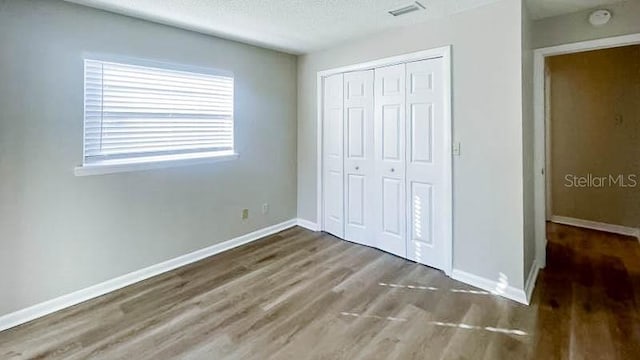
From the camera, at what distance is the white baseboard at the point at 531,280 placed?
2.71 metres

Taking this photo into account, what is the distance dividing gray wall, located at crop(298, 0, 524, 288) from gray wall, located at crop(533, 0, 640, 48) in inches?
31.6

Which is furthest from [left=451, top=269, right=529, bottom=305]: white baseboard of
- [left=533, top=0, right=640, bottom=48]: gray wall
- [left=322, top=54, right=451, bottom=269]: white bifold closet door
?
[left=533, top=0, right=640, bottom=48]: gray wall

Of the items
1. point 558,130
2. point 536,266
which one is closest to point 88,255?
point 536,266

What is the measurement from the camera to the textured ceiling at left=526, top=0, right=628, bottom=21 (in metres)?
2.76

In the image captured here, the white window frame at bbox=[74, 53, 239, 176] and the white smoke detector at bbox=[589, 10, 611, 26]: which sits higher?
the white smoke detector at bbox=[589, 10, 611, 26]

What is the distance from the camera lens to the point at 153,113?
321 cm

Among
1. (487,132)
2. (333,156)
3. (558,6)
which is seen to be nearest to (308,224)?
(333,156)

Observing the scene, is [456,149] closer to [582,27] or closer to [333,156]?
[582,27]

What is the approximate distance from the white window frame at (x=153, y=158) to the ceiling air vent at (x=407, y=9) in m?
1.86

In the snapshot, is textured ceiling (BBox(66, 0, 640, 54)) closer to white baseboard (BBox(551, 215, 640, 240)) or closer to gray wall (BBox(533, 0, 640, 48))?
gray wall (BBox(533, 0, 640, 48))

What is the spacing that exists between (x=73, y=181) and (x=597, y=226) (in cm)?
591

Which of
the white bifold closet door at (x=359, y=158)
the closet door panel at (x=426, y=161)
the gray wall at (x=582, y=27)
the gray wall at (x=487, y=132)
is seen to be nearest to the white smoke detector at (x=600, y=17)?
the gray wall at (x=582, y=27)

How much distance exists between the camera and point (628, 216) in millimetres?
4324

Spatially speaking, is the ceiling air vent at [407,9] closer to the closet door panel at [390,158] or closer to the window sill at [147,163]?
the closet door panel at [390,158]
